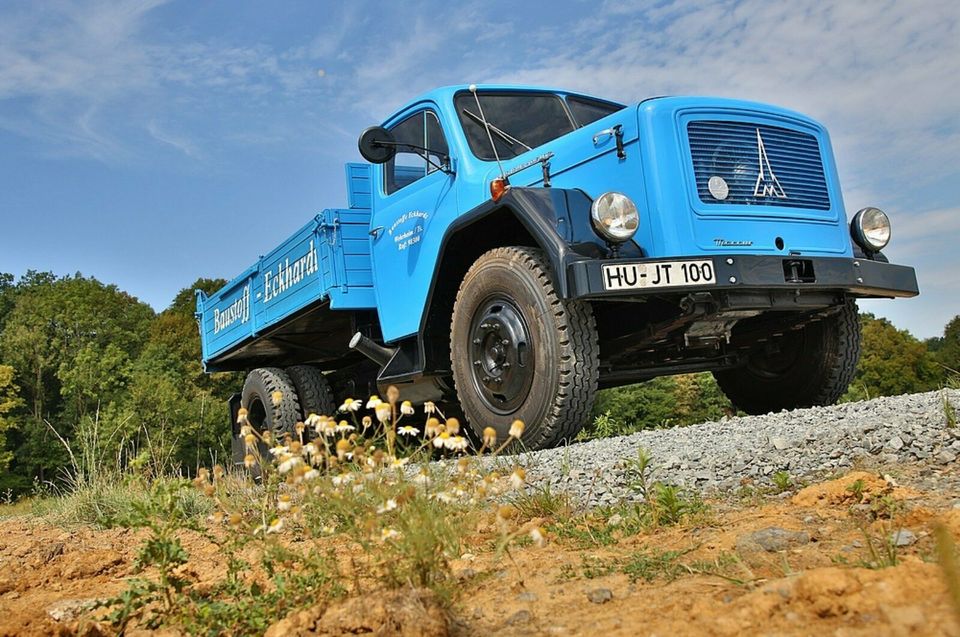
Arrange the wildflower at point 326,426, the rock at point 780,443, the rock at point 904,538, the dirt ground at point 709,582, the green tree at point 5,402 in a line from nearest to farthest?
the dirt ground at point 709,582 → the rock at point 904,538 → the wildflower at point 326,426 → the rock at point 780,443 → the green tree at point 5,402

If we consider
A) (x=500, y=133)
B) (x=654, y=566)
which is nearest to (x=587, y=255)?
(x=500, y=133)

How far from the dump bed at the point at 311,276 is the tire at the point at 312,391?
472mm

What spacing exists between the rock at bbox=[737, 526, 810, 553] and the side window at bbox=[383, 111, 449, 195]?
459 centimetres

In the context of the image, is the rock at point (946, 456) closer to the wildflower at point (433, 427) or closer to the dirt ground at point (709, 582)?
the dirt ground at point (709, 582)

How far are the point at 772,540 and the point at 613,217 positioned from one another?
9.41 ft

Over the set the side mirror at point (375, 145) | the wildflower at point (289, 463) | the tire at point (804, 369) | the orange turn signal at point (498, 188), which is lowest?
the wildflower at point (289, 463)

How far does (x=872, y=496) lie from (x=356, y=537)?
6.10ft

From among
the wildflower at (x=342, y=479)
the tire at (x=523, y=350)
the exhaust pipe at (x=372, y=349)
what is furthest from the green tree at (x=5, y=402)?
the wildflower at (x=342, y=479)

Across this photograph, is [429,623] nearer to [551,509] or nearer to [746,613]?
[746,613]

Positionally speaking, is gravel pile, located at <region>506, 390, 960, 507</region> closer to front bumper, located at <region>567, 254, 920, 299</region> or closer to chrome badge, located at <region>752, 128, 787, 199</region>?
front bumper, located at <region>567, 254, 920, 299</region>

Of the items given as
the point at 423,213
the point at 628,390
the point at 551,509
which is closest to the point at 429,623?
the point at 551,509

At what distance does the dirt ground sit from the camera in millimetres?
1801

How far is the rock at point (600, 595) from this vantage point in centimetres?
238

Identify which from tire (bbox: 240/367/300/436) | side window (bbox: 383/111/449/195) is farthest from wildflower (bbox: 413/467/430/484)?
tire (bbox: 240/367/300/436)
